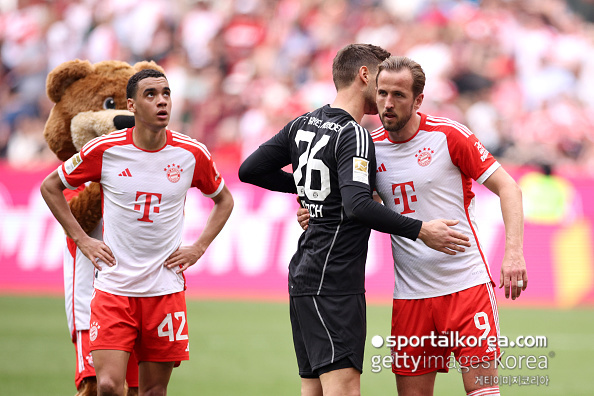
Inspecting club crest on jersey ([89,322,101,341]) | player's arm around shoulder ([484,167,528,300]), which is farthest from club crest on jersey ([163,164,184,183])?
player's arm around shoulder ([484,167,528,300])

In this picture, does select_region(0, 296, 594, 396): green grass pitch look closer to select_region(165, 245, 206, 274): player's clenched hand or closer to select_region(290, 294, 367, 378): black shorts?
select_region(290, 294, 367, 378): black shorts

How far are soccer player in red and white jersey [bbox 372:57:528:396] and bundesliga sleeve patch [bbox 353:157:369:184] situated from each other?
1.61 feet

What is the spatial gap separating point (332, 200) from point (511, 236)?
3.26ft

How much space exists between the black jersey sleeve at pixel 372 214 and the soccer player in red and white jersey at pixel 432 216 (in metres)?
0.57

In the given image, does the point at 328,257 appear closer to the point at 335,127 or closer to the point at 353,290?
the point at 353,290

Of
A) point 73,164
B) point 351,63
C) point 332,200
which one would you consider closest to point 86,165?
point 73,164

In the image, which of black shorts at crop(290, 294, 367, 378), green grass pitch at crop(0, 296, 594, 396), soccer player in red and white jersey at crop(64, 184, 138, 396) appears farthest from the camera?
green grass pitch at crop(0, 296, 594, 396)

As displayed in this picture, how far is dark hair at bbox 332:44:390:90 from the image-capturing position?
4.77m

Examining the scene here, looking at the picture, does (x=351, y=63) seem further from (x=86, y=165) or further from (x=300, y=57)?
(x=300, y=57)

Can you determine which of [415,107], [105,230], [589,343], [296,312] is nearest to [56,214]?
[105,230]

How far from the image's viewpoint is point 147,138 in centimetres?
531

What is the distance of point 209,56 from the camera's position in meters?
17.7

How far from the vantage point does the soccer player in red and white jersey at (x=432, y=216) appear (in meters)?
4.72

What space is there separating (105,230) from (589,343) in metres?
7.24
